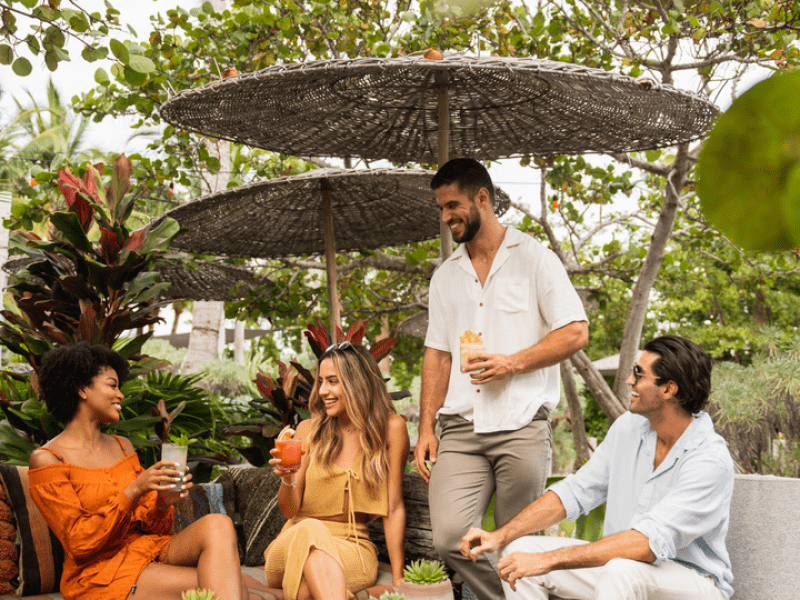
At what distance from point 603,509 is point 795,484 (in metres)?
0.94

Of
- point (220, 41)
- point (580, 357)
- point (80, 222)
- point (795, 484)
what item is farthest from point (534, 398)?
point (220, 41)

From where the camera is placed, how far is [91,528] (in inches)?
117

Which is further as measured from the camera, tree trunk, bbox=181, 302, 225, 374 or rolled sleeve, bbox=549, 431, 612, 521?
tree trunk, bbox=181, 302, 225, 374

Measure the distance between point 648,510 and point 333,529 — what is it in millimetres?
1468

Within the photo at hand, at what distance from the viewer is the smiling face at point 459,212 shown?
2.98 m

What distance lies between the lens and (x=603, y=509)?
333cm

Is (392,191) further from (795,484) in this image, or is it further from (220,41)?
(795,484)

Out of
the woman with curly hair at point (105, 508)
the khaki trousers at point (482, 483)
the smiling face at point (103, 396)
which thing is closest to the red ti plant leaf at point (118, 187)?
the woman with curly hair at point (105, 508)

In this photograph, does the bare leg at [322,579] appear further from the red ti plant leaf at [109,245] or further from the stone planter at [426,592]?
the red ti plant leaf at [109,245]

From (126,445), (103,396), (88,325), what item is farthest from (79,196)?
(126,445)

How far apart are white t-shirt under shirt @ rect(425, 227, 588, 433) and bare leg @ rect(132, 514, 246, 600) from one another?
1.10 m

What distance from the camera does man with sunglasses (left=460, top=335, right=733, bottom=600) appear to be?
2412 millimetres

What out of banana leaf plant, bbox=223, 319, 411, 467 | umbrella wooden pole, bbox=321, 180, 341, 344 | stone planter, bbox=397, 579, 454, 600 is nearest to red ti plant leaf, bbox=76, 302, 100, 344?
banana leaf plant, bbox=223, 319, 411, 467

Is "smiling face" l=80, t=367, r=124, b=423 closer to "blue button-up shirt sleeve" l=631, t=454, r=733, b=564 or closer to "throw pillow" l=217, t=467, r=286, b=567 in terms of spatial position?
"throw pillow" l=217, t=467, r=286, b=567
